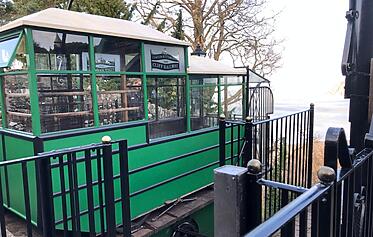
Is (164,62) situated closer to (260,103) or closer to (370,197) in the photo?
(370,197)

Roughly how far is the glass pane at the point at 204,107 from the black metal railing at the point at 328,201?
3.63m

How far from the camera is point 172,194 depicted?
14.9ft

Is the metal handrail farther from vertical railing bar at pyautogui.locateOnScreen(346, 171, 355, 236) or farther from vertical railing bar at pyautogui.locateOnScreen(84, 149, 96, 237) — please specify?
vertical railing bar at pyautogui.locateOnScreen(84, 149, 96, 237)

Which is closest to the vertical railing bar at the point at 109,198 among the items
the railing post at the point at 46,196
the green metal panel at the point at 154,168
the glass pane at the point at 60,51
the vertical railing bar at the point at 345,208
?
the railing post at the point at 46,196

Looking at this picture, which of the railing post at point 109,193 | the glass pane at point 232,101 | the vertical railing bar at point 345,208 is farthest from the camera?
the glass pane at point 232,101

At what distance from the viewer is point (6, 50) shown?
3.22 m

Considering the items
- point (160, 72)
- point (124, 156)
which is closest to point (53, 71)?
point (124, 156)

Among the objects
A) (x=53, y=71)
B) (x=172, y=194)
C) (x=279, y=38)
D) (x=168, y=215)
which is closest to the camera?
(x=53, y=71)

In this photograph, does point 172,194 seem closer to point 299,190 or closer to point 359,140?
point 359,140

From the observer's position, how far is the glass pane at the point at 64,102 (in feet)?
10.8

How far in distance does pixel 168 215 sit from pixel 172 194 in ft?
1.24

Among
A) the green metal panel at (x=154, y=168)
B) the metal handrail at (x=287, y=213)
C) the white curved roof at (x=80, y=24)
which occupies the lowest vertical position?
the green metal panel at (x=154, y=168)

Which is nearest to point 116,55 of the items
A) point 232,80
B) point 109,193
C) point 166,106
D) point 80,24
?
point 80,24

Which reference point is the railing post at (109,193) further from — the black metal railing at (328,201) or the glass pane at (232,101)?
the glass pane at (232,101)
